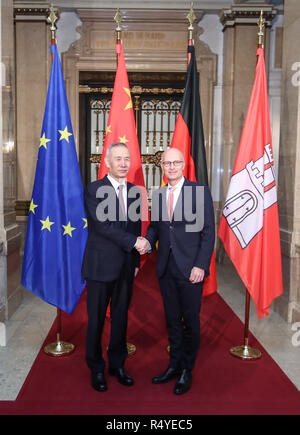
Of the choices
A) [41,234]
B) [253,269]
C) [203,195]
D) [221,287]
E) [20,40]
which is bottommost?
[221,287]

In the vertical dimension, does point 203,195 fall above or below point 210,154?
below

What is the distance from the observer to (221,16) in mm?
6871

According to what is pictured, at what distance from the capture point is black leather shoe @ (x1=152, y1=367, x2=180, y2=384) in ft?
9.19

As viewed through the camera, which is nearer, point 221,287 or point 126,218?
point 126,218

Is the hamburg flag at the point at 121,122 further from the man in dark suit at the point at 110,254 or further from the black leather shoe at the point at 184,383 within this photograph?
the black leather shoe at the point at 184,383

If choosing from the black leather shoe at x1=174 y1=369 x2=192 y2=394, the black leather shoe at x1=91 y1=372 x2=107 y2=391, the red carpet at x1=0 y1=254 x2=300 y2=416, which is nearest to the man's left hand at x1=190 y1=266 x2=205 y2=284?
the black leather shoe at x1=174 y1=369 x2=192 y2=394

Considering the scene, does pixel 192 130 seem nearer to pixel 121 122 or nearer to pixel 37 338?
pixel 121 122

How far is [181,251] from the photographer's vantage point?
8.77ft

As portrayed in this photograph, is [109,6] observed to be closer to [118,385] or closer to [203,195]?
[203,195]

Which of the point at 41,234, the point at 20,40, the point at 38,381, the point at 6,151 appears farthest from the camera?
the point at 20,40

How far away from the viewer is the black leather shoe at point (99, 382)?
2.67 meters

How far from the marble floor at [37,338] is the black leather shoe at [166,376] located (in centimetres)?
92
